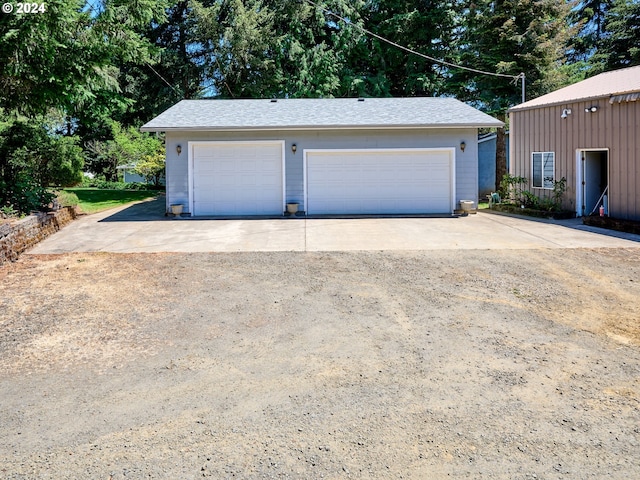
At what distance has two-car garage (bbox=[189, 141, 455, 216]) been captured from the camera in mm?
16188

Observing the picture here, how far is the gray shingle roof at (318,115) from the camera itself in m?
15.7

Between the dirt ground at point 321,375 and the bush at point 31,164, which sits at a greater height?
the bush at point 31,164

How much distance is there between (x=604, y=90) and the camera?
14383 mm

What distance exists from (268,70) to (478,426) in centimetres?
2537

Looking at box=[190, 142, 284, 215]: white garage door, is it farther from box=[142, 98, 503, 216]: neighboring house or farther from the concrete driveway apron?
the concrete driveway apron

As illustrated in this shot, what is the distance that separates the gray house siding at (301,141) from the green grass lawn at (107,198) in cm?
359

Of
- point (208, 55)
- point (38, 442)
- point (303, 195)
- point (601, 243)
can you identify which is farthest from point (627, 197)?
point (208, 55)

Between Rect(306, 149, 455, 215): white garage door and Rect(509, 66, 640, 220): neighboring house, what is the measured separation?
2.74 metres

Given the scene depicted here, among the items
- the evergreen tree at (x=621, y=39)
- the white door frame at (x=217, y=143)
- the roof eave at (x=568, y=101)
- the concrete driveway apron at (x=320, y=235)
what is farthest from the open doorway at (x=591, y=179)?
the evergreen tree at (x=621, y=39)

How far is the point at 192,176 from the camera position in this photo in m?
16.2

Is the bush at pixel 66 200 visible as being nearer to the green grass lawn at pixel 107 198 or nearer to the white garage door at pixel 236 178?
the green grass lawn at pixel 107 198

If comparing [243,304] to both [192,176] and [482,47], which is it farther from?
[482,47]

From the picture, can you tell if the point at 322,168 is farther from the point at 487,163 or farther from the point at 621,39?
the point at 621,39

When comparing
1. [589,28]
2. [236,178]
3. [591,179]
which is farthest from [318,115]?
[589,28]
